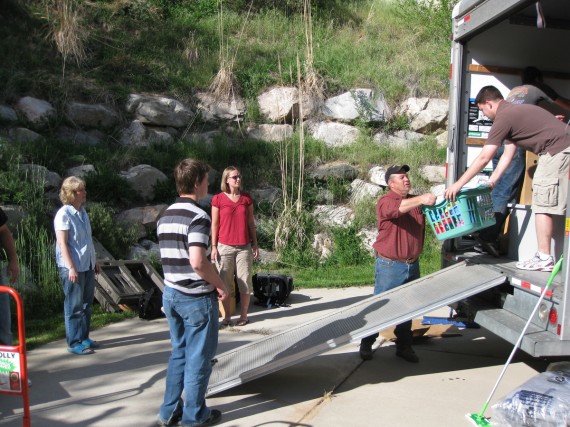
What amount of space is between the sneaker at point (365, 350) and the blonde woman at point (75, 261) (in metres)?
2.65

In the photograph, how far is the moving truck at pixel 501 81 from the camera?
536cm

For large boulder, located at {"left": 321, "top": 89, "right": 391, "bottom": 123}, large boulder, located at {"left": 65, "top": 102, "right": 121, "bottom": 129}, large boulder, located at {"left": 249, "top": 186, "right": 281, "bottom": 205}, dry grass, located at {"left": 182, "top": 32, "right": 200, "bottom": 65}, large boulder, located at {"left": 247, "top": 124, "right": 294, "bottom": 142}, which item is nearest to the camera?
large boulder, located at {"left": 249, "top": 186, "right": 281, "bottom": 205}

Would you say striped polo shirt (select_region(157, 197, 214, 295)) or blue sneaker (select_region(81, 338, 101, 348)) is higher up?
striped polo shirt (select_region(157, 197, 214, 295))

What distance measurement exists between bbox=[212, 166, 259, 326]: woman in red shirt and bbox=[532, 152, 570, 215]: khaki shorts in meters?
3.29

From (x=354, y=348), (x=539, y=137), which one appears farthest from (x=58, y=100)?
(x=539, y=137)

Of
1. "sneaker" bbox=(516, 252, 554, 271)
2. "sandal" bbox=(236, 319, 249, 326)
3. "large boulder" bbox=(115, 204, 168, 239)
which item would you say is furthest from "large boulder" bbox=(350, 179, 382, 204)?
"sneaker" bbox=(516, 252, 554, 271)

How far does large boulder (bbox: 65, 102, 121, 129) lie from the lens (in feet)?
42.3

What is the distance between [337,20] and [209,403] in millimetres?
17625

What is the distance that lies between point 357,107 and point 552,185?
10.3m

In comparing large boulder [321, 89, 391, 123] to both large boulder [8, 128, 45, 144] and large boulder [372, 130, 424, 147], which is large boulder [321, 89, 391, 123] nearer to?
large boulder [372, 130, 424, 147]

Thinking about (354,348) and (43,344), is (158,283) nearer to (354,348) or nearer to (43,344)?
(43,344)

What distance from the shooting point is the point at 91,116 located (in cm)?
1306

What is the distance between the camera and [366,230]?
38.6ft

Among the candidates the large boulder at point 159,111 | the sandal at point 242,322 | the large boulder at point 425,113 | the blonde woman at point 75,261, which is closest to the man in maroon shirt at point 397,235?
the sandal at point 242,322
